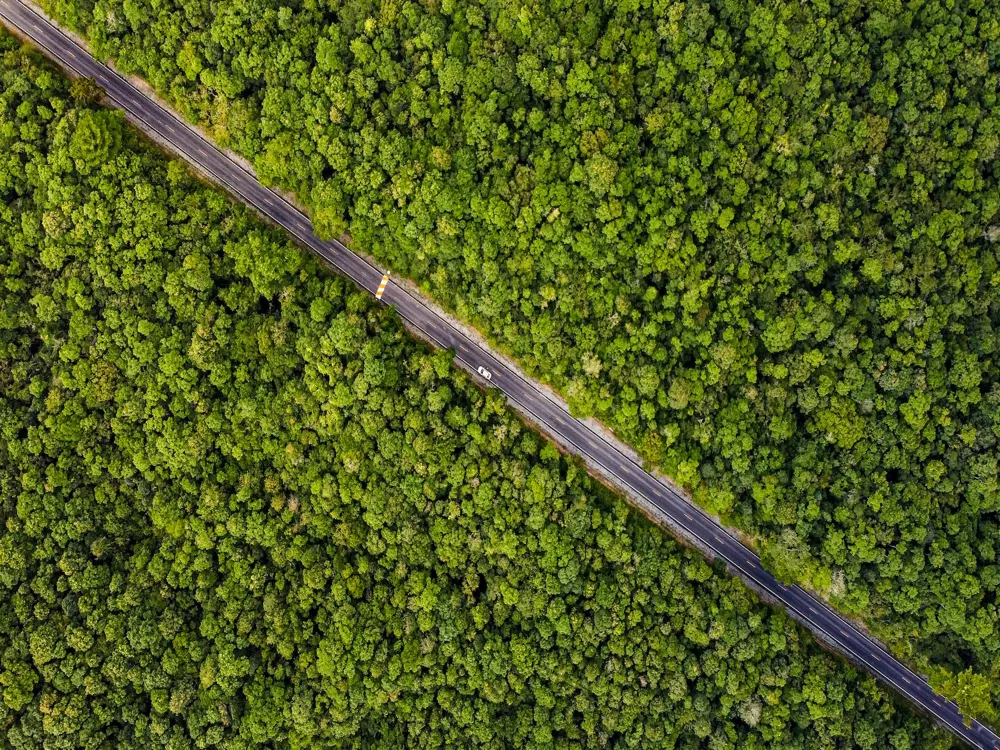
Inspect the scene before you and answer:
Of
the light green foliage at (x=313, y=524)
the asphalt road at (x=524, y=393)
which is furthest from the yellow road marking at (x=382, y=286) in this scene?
the light green foliage at (x=313, y=524)

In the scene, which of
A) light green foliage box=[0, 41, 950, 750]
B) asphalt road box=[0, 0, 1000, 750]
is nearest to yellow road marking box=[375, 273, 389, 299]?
asphalt road box=[0, 0, 1000, 750]

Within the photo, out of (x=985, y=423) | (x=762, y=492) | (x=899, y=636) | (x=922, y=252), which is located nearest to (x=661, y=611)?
(x=762, y=492)

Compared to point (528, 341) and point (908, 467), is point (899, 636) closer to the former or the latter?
point (908, 467)

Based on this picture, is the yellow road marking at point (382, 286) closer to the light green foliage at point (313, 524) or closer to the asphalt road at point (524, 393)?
the asphalt road at point (524, 393)

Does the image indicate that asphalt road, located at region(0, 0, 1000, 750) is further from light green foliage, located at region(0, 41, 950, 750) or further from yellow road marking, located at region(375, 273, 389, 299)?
light green foliage, located at region(0, 41, 950, 750)

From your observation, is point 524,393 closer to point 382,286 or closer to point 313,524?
point 382,286
